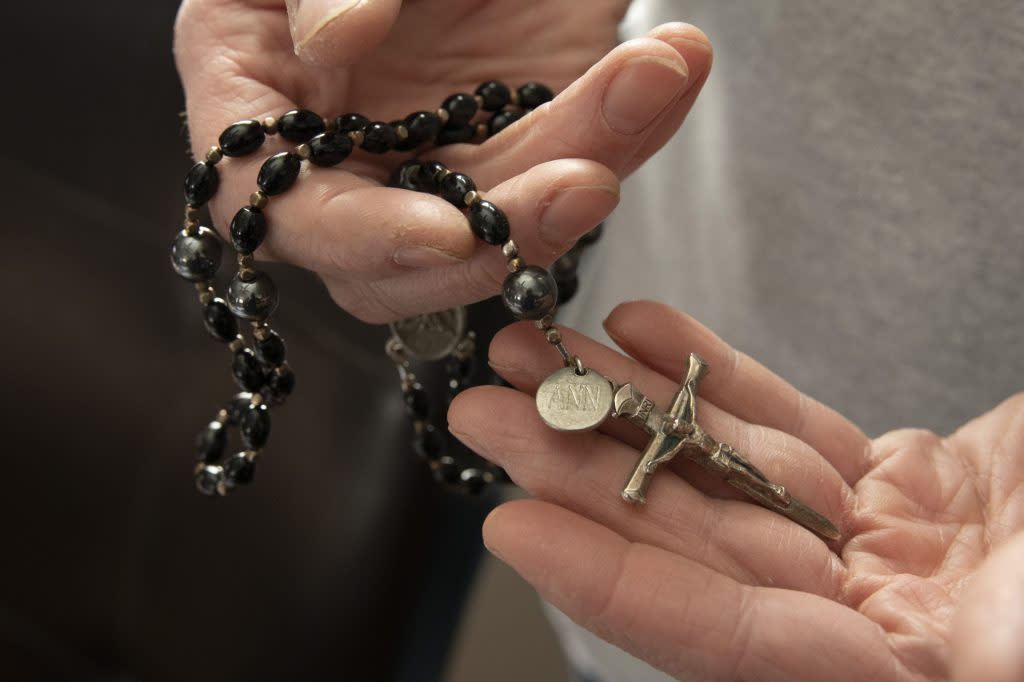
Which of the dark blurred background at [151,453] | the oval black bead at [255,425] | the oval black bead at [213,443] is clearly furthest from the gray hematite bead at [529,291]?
the dark blurred background at [151,453]

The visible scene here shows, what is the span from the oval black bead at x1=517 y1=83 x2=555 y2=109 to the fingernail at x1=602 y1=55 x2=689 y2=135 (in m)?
0.27

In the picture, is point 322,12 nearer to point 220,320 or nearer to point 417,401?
point 220,320

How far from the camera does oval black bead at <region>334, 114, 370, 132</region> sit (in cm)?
85

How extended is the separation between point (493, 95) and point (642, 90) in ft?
0.98

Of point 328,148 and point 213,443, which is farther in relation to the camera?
point 213,443

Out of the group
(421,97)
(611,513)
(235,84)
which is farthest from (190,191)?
(611,513)

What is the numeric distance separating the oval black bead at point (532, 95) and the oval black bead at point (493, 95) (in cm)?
2

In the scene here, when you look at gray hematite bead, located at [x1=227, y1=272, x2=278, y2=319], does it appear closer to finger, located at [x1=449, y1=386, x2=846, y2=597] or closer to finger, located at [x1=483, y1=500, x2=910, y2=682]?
finger, located at [x1=449, y1=386, x2=846, y2=597]

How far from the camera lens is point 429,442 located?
3.43 feet

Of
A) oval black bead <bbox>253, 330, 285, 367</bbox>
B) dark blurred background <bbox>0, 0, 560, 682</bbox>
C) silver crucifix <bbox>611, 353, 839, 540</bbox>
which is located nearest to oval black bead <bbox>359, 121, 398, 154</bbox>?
oval black bead <bbox>253, 330, 285, 367</bbox>

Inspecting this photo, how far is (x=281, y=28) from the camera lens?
0.90 meters

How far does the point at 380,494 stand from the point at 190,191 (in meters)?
0.58

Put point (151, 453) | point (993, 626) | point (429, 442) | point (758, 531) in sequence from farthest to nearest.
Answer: point (151, 453)
point (429, 442)
point (758, 531)
point (993, 626)

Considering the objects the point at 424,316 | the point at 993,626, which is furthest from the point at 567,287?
the point at 993,626
